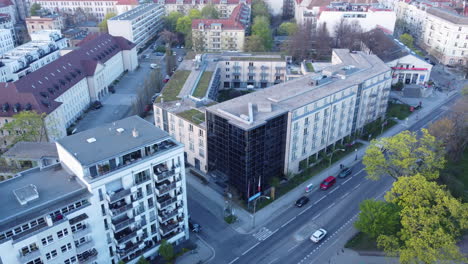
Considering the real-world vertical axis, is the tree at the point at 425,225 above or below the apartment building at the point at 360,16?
below

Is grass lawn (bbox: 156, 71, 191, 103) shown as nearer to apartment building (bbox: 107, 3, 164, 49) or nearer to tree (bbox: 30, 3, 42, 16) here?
apartment building (bbox: 107, 3, 164, 49)

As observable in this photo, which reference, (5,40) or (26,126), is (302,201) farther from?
(5,40)

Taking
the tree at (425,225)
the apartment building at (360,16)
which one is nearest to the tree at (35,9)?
the apartment building at (360,16)

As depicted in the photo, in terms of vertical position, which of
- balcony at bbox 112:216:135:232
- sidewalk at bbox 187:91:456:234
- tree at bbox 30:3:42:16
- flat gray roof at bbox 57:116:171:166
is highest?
tree at bbox 30:3:42:16

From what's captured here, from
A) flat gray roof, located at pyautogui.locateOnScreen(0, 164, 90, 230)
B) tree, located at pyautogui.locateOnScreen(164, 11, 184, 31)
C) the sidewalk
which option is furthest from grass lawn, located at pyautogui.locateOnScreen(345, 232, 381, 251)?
tree, located at pyautogui.locateOnScreen(164, 11, 184, 31)

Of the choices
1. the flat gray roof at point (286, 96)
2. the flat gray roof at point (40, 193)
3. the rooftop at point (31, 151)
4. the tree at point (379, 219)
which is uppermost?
the flat gray roof at point (286, 96)

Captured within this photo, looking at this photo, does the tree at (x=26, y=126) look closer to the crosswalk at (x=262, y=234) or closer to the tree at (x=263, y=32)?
the crosswalk at (x=262, y=234)

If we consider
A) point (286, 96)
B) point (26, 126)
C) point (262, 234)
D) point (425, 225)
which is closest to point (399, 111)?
point (286, 96)
